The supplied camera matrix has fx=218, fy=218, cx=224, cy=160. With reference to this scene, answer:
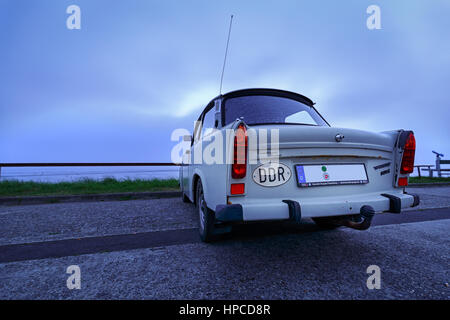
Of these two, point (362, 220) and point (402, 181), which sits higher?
point (402, 181)

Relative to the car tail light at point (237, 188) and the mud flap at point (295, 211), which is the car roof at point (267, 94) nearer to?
the car tail light at point (237, 188)

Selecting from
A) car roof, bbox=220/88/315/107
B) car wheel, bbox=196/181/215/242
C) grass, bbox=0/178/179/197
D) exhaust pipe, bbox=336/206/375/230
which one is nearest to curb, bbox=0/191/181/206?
grass, bbox=0/178/179/197

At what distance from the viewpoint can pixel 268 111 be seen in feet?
Answer: 8.05

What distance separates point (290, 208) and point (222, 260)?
2.82 ft

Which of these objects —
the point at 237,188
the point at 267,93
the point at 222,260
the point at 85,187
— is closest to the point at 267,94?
the point at 267,93

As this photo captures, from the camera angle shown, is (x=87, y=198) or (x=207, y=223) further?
(x=87, y=198)

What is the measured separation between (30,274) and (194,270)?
134cm

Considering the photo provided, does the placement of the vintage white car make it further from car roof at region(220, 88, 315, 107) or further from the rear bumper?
car roof at region(220, 88, 315, 107)

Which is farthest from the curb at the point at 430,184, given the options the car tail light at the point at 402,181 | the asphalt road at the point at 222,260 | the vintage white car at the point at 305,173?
the vintage white car at the point at 305,173

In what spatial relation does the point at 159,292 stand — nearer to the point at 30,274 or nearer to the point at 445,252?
the point at 30,274

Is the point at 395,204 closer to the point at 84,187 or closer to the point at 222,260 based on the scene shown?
the point at 222,260

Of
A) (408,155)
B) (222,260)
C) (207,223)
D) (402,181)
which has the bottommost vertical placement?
(222,260)

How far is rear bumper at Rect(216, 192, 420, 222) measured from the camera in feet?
5.30

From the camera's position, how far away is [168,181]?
835 cm
